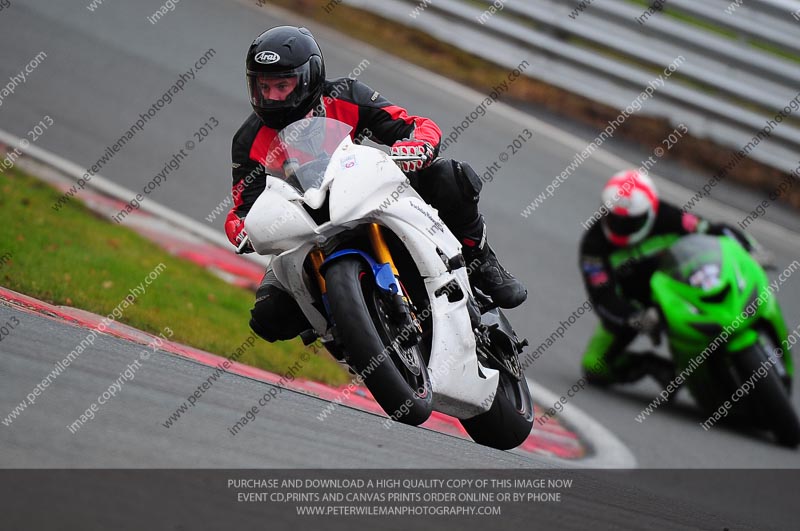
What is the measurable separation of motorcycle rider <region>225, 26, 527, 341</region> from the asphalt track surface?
50 cm

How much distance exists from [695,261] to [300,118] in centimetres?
417

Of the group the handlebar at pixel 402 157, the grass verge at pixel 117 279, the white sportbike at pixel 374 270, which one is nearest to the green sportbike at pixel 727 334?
the grass verge at pixel 117 279

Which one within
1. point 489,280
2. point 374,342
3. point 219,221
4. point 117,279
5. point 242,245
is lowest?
point 219,221

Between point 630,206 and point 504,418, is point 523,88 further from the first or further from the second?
point 504,418

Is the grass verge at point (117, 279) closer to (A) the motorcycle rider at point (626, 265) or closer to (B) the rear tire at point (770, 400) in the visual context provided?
(A) the motorcycle rider at point (626, 265)

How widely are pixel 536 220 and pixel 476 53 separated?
3.10 m

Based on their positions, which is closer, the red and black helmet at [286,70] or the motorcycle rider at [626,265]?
the red and black helmet at [286,70]

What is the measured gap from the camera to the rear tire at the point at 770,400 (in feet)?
25.3

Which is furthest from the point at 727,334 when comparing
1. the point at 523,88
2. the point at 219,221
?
the point at 523,88

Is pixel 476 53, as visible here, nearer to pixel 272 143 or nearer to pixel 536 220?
pixel 536 220

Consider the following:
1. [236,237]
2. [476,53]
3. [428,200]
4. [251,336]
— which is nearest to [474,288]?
[428,200]

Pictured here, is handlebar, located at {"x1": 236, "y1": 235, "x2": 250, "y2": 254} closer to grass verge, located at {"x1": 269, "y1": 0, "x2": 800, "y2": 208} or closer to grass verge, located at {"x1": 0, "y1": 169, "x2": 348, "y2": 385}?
grass verge, located at {"x1": 0, "y1": 169, "x2": 348, "y2": 385}

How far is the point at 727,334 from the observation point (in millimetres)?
7844

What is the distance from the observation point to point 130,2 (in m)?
14.1
